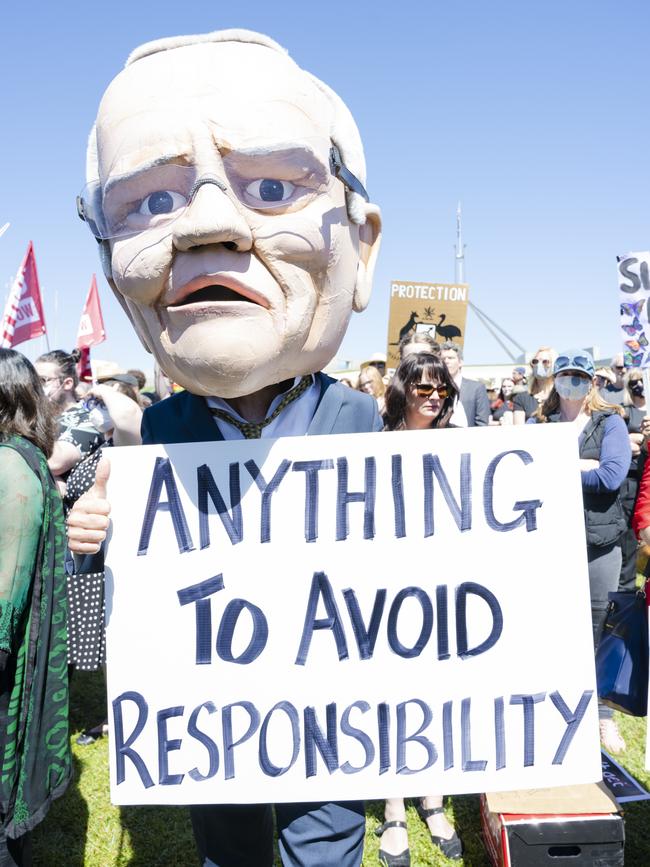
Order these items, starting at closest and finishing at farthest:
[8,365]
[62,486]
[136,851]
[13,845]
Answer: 1. [13,845]
2. [8,365]
3. [136,851]
4. [62,486]

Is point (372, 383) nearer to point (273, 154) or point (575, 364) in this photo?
point (575, 364)

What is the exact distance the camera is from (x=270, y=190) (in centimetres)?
149

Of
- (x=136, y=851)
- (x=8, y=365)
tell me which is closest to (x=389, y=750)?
(x=8, y=365)

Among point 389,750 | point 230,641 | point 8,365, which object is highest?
point 8,365

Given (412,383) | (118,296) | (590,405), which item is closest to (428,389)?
(412,383)

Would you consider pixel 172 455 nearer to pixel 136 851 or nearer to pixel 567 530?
pixel 567 530

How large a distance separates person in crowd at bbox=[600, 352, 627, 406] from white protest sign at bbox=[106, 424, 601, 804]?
6301mm

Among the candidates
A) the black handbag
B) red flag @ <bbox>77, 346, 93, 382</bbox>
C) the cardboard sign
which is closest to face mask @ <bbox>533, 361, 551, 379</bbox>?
the cardboard sign

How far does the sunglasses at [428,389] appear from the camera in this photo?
9.58 feet

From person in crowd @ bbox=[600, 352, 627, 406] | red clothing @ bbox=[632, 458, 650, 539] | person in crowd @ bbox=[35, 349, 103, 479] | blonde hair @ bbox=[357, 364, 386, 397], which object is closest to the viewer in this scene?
red clothing @ bbox=[632, 458, 650, 539]

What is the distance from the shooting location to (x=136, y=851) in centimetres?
280

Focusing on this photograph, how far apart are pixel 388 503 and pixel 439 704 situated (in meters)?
0.45

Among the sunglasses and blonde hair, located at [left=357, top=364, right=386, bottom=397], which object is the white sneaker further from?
blonde hair, located at [left=357, top=364, right=386, bottom=397]

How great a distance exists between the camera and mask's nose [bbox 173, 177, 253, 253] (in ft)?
4.50
